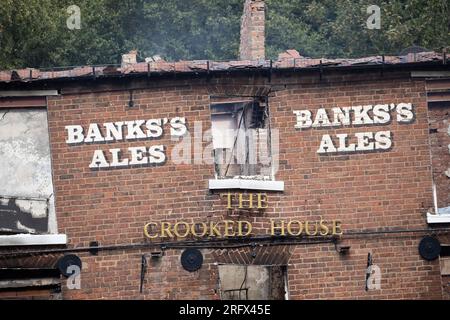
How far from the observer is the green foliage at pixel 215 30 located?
3309 cm

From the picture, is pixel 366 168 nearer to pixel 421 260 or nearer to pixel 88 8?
pixel 421 260

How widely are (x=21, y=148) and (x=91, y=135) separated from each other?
48.7 inches

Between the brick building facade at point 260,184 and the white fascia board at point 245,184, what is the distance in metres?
0.02

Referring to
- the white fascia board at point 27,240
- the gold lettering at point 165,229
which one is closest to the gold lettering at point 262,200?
the gold lettering at point 165,229

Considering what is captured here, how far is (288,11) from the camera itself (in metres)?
42.7

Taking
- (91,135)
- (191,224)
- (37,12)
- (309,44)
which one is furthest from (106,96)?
(309,44)

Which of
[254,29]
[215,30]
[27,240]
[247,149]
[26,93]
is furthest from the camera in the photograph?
[215,30]

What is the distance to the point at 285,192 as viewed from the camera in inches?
675

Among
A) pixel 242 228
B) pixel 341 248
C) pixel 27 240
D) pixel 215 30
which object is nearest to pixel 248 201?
Answer: pixel 242 228

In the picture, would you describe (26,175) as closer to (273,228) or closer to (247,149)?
(247,149)

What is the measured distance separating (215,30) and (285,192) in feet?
81.0

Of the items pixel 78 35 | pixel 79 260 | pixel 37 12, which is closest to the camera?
pixel 79 260

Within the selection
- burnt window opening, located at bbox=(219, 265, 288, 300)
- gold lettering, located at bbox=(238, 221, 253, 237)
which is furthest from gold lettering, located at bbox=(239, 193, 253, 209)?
burnt window opening, located at bbox=(219, 265, 288, 300)

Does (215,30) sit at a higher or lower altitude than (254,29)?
higher
